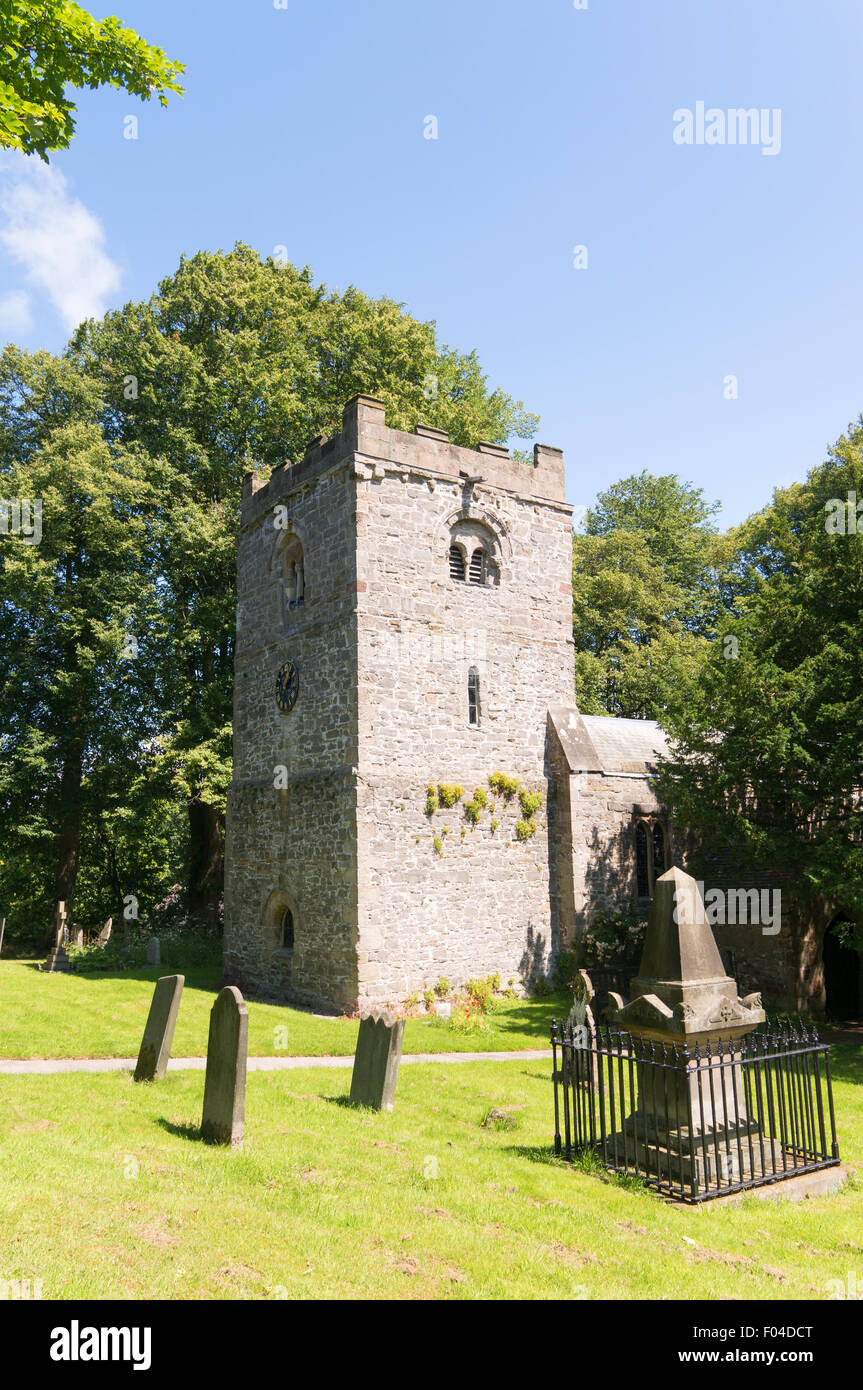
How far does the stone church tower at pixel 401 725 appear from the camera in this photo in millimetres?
17375

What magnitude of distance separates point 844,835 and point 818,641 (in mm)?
3936

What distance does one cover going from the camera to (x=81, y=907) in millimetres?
35312

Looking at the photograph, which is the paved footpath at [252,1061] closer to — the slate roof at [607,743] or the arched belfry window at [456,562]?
the slate roof at [607,743]

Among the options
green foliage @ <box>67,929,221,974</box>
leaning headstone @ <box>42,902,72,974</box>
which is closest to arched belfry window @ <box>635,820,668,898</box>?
green foliage @ <box>67,929,221,974</box>

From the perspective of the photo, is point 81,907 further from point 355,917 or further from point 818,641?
point 818,641

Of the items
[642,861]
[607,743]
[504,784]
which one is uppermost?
[607,743]

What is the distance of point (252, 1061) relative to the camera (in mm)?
13188

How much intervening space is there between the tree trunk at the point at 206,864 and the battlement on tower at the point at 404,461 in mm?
10389

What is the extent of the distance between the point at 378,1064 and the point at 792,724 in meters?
9.62

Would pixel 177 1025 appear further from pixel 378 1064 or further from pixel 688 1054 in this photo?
pixel 688 1054

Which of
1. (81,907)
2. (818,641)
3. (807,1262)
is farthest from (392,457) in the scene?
(81,907)

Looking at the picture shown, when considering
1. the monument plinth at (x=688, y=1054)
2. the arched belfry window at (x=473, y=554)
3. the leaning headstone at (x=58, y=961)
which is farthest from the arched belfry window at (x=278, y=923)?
the monument plinth at (x=688, y=1054)

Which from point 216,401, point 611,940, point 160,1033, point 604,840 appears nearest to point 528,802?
point 604,840

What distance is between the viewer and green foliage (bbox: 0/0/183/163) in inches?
299
